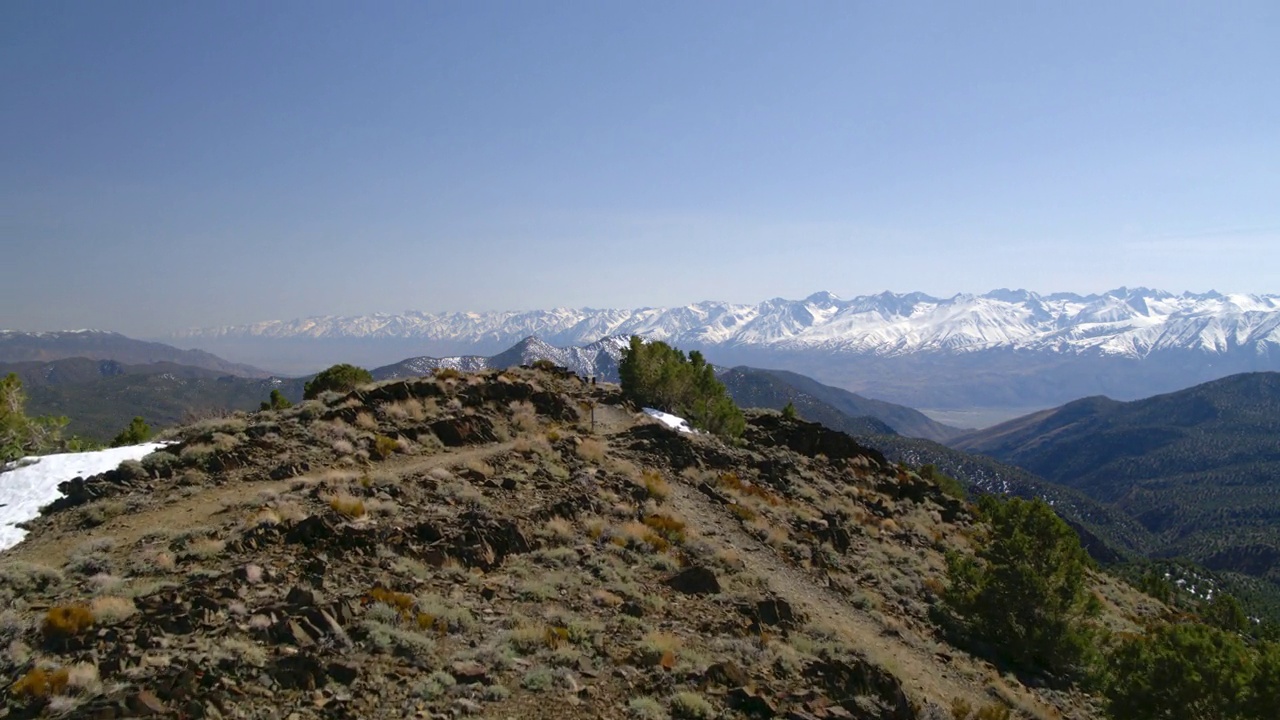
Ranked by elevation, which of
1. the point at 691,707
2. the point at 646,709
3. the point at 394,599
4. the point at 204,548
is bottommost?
the point at 691,707

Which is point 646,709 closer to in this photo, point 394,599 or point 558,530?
point 394,599

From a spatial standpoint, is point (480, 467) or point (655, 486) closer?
point (480, 467)

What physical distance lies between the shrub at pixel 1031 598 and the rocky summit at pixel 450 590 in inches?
55.6

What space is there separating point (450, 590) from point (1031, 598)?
17045 millimetres

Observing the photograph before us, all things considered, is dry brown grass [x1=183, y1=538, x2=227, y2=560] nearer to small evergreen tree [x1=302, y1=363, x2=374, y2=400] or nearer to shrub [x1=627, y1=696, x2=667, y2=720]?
shrub [x1=627, y1=696, x2=667, y2=720]

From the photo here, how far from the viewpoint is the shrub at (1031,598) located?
62.1 feet

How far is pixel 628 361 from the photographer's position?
4234cm

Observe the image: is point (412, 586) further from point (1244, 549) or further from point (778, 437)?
point (1244, 549)

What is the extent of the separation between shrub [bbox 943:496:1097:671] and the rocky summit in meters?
1.41

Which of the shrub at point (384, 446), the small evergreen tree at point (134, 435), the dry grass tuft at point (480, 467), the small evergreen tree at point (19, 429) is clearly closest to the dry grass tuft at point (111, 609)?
the dry grass tuft at point (480, 467)

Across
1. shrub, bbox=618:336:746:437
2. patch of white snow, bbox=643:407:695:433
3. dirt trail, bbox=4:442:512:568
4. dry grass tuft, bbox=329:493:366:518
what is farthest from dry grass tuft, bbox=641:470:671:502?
shrub, bbox=618:336:746:437

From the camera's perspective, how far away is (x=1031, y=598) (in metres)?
19.3

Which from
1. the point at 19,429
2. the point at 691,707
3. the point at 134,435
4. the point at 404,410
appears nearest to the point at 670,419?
the point at 404,410

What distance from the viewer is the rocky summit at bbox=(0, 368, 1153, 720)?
9539 mm
